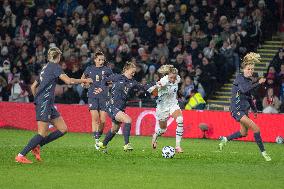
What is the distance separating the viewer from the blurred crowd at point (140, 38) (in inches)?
1198

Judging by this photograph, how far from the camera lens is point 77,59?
106 feet

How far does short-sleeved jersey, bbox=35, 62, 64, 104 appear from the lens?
17500 mm

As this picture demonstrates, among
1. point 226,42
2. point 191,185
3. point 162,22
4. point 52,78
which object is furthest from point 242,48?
point 191,185

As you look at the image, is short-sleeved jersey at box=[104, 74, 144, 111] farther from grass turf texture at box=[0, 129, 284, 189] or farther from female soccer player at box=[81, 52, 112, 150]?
female soccer player at box=[81, 52, 112, 150]

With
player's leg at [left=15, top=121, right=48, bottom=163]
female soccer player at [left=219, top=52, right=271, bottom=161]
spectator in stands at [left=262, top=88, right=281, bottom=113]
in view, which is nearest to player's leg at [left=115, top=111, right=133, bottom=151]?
female soccer player at [left=219, top=52, right=271, bottom=161]

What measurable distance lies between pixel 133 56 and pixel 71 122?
3.63 metres

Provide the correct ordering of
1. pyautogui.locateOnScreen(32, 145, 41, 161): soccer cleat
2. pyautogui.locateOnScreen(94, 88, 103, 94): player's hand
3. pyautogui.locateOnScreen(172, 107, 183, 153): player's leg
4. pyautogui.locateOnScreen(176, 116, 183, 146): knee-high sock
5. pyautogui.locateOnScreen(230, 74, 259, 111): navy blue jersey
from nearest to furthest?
pyautogui.locateOnScreen(32, 145, 41, 161): soccer cleat → pyautogui.locateOnScreen(230, 74, 259, 111): navy blue jersey → pyautogui.locateOnScreen(172, 107, 183, 153): player's leg → pyautogui.locateOnScreen(176, 116, 183, 146): knee-high sock → pyautogui.locateOnScreen(94, 88, 103, 94): player's hand

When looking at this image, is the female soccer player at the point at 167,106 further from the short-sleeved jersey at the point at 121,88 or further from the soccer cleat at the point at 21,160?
the soccer cleat at the point at 21,160

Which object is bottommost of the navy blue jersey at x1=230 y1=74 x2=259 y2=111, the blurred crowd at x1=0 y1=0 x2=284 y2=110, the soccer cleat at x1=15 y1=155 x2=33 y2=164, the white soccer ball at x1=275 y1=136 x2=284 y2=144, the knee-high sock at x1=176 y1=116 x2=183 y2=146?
the white soccer ball at x1=275 y1=136 x2=284 y2=144

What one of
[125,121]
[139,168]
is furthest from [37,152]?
[125,121]

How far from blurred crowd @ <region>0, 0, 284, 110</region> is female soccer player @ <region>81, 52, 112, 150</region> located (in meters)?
6.69

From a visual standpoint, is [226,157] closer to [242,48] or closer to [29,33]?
[242,48]

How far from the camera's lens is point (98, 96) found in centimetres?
2239

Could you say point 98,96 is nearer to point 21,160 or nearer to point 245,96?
point 245,96
